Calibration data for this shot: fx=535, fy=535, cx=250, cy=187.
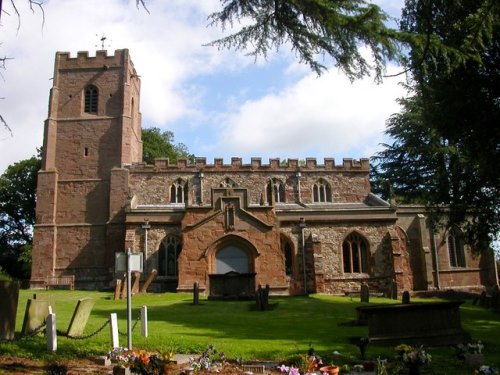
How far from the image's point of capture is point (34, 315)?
12578 millimetres

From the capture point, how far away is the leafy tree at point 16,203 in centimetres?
4653

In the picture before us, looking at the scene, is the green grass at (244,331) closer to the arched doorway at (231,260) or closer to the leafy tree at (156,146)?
the arched doorway at (231,260)

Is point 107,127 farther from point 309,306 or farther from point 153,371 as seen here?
point 153,371

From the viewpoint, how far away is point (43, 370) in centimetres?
890

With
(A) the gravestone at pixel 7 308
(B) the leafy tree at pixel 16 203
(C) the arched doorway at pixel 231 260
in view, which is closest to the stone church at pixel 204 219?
(C) the arched doorway at pixel 231 260

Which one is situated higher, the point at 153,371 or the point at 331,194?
the point at 331,194

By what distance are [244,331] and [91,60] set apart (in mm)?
30369

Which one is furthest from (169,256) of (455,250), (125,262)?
(125,262)

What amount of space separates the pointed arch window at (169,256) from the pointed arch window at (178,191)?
17.7 ft

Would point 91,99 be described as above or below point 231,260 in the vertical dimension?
above

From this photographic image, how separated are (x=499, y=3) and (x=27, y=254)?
40357 millimetres

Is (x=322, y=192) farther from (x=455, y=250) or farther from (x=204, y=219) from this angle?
(x=204, y=219)

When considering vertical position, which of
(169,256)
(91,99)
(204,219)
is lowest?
(169,256)

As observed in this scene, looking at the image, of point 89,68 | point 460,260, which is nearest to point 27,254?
point 89,68
